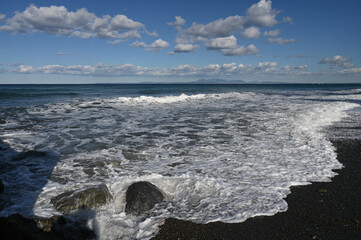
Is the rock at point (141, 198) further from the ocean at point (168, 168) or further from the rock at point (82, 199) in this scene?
the rock at point (82, 199)

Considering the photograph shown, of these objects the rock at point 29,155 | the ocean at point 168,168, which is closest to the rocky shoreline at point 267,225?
the ocean at point 168,168

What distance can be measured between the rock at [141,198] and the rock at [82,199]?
40 cm

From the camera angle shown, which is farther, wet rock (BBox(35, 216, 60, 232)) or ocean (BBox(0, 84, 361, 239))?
ocean (BBox(0, 84, 361, 239))

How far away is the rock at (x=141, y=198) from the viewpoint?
404 centimetres

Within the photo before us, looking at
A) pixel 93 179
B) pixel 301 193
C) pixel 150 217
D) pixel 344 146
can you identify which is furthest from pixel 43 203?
pixel 344 146

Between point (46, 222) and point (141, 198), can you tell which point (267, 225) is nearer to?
point (141, 198)

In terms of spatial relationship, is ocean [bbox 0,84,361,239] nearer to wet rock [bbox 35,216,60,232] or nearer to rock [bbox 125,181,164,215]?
rock [bbox 125,181,164,215]

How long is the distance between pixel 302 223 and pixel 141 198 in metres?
2.55

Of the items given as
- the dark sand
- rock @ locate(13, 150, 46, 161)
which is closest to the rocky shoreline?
the dark sand

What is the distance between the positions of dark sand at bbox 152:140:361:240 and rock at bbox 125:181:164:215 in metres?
0.55

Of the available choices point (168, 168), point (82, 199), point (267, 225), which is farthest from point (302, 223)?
point (82, 199)

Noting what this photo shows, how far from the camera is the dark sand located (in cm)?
337

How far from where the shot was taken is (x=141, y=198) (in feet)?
13.7

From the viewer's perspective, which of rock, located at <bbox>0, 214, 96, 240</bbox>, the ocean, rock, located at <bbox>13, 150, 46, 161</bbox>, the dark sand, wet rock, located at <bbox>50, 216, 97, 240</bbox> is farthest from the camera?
rock, located at <bbox>13, 150, 46, 161</bbox>
